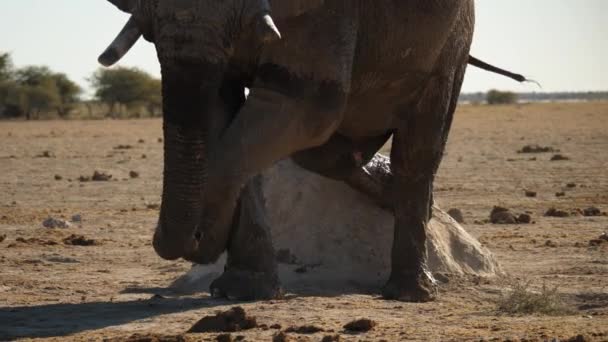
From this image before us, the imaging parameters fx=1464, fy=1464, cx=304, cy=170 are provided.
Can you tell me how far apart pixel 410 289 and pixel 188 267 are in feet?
7.77

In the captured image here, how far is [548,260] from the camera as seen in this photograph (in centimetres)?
1170

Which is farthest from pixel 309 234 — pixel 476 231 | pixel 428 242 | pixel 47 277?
pixel 476 231


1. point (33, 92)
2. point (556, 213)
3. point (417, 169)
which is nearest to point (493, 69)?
point (417, 169)

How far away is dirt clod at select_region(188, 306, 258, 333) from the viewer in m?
7.63

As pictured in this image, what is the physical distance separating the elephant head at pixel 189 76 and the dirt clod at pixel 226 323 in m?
0.51

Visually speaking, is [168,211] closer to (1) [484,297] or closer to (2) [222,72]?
(2) [222,72]

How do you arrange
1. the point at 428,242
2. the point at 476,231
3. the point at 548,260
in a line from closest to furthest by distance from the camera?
1. the point at 428,242
2. the point at 548,260
3. the point at 476,231

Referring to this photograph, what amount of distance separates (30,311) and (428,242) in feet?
10.8

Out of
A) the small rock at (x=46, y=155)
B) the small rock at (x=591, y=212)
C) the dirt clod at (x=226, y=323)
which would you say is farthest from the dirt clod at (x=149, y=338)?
the small rock at (x=46, y=155)

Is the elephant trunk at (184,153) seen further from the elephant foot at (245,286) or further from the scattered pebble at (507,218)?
the scattered pebble at (507,218)

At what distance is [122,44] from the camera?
8180mm

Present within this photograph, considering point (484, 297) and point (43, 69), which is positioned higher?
point (43, 69)

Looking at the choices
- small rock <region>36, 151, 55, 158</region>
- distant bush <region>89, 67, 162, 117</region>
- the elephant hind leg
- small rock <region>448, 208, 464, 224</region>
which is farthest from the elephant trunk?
distant bush <region>89, 67, 162, 117</region>

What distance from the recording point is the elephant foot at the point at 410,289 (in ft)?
31.7
